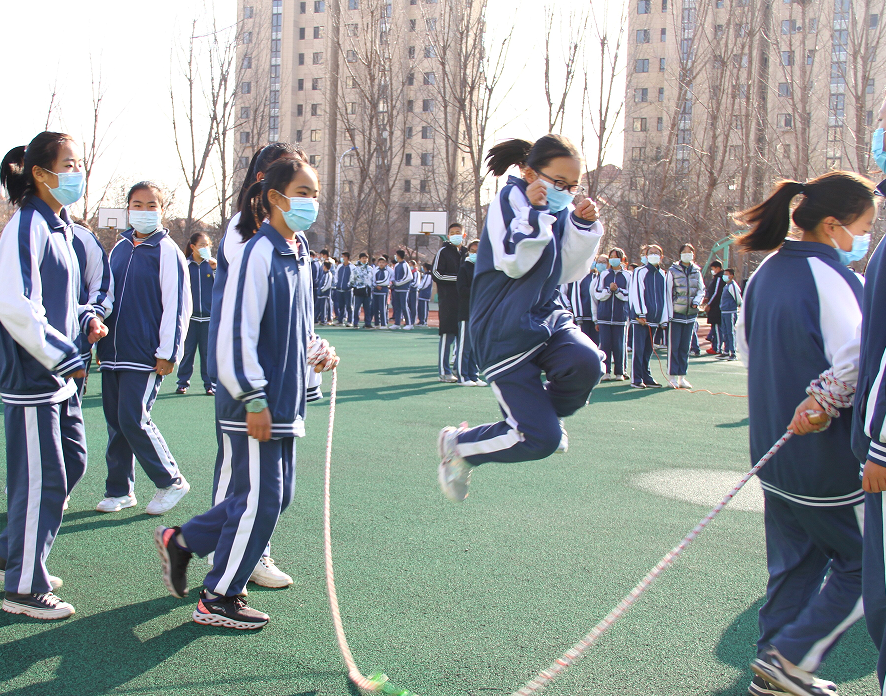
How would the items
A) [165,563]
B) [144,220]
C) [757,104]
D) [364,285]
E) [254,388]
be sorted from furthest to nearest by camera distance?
[757,104] < [364,285] < [144,220] < [165,563] < [254,388]

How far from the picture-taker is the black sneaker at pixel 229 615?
3430mm

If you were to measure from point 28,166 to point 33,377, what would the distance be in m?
1.00

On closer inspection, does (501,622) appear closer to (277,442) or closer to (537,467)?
(277,442)

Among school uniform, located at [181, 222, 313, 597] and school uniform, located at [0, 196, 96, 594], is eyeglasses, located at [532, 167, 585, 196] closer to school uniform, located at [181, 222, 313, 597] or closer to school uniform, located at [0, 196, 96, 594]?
school uniform, located at [181, 222, 313, 597]

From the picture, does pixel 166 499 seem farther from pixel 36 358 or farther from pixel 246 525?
pixel 246 525

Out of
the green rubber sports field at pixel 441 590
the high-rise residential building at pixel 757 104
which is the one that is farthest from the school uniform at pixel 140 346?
the high-rise residential building at pixel 757 104

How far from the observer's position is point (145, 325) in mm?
5141

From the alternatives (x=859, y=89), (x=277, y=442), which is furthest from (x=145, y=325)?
(x=859, y=89)

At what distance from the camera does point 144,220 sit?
528 cm

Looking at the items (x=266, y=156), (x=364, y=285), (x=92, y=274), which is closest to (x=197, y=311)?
(x=92, y=274)

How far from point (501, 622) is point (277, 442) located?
4.06 ft

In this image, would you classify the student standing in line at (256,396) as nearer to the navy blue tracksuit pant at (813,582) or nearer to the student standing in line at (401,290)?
the navy blue tracksuit pant at (813,582)

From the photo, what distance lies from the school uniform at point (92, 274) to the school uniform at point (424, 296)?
22057 millimetres

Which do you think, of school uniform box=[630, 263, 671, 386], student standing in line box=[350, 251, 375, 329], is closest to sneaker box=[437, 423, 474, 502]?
school uniform box=[630, 263, 671, 386]
